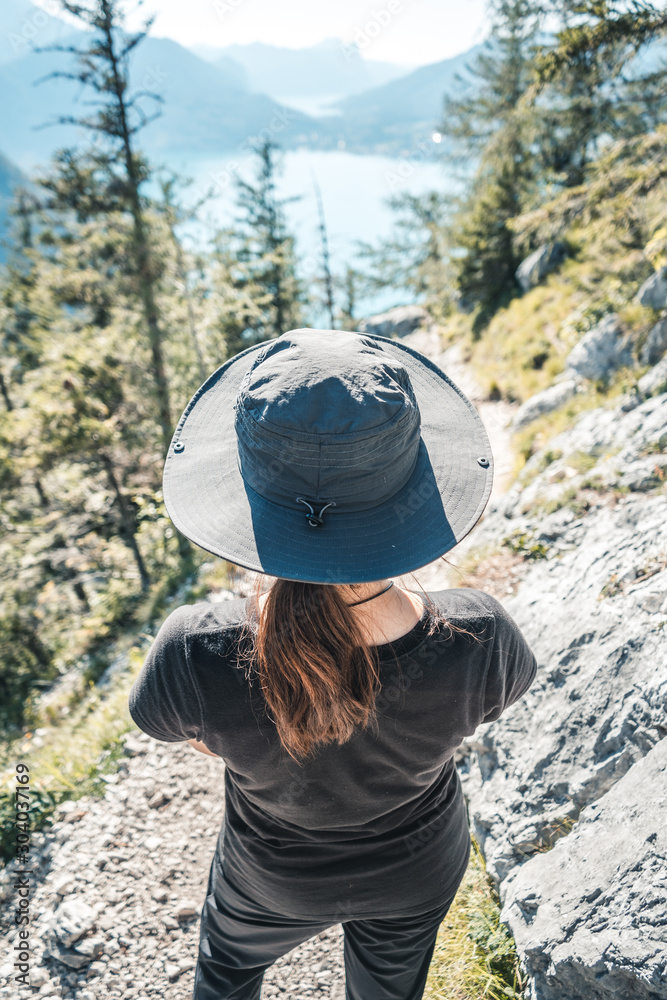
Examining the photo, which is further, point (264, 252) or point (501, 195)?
point (264, 252)

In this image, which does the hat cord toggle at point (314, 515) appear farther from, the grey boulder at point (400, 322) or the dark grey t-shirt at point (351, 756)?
the grey boulder at point (400, 322)

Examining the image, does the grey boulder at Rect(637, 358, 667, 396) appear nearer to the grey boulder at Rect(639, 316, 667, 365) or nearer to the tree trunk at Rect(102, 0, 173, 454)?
the grey boulder at Rect(639, 316, 667, 365)

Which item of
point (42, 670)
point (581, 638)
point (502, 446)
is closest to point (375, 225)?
point (502, 446)

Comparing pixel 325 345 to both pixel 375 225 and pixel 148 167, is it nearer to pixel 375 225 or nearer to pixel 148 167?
pixel 148 167

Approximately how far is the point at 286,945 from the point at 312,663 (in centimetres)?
115

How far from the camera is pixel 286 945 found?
1.52 metres

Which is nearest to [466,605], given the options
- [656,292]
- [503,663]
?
[503,663]

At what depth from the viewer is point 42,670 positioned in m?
11.5

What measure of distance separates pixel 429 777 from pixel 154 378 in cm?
1156

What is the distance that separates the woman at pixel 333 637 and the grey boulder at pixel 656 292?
6.49 m

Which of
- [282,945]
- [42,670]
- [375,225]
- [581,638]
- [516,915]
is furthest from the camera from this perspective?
[375,225]

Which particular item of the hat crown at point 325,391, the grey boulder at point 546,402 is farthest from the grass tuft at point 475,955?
the grey boulder at point 546,402

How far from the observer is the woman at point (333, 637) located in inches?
36.4

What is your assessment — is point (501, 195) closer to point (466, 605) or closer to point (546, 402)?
point (546, 402)
